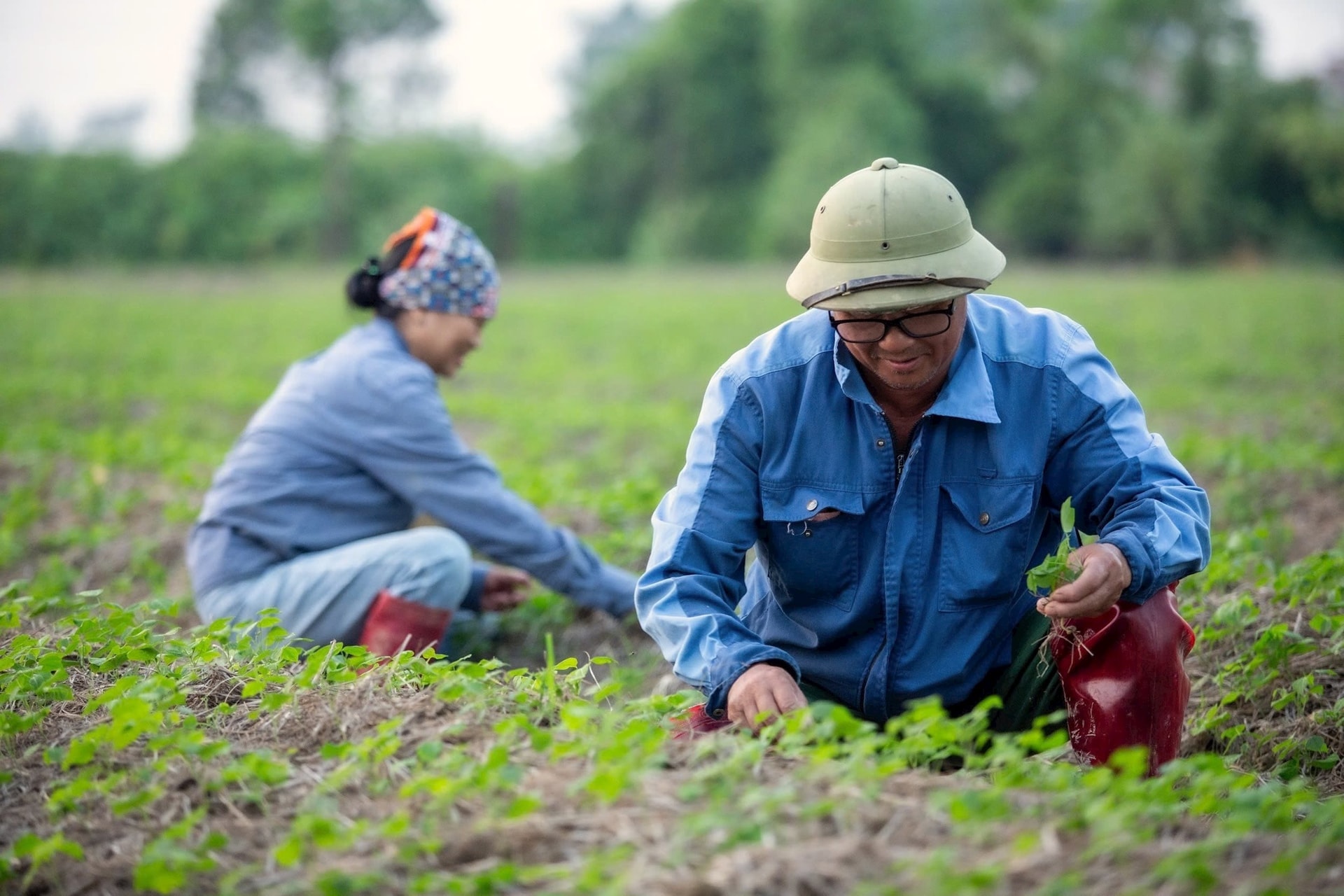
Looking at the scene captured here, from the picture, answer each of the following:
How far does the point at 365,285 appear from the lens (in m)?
4.77

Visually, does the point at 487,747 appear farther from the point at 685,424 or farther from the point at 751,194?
the point at 751,194

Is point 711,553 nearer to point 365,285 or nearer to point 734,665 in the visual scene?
point 734,665

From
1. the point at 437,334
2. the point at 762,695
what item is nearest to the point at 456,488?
the point at 437,334

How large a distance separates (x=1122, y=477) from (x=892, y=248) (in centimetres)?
80

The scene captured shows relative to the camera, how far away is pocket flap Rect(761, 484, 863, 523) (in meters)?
3.19

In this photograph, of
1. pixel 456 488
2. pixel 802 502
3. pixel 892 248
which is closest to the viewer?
pixel 892 248

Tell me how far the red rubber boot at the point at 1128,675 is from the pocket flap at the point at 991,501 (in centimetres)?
29

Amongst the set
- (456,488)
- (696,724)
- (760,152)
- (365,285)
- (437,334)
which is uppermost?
(760,152)

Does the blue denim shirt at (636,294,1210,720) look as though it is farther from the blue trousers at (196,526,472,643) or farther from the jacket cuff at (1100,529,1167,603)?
the blue trousers at (196,526,472,643)

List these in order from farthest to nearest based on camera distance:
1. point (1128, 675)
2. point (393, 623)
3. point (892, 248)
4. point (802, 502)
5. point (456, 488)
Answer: point (456, 488)
point (393, 623)
point (802, 502)
point (1128, 675)
point (892, 248)

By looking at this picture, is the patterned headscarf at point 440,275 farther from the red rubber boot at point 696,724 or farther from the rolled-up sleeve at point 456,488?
the red rubber boot at point 696,724

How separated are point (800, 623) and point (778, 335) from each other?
74cm

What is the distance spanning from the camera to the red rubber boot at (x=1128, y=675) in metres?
3.10

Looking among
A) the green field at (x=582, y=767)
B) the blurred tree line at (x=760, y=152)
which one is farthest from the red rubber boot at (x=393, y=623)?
the blurred tree line at (x=760, y=152)
